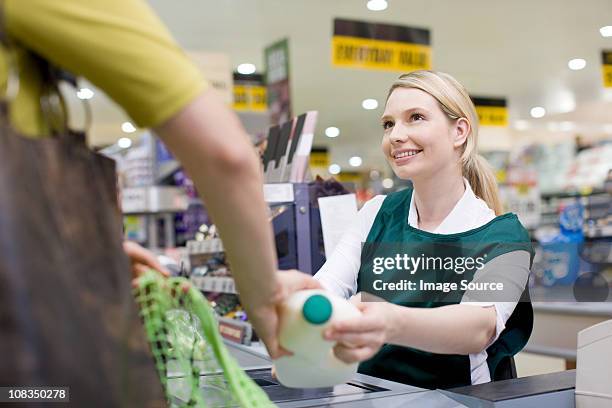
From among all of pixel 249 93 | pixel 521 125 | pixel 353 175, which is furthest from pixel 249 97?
pixel 353 175

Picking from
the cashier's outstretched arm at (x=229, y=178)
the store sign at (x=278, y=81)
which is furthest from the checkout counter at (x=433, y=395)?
the store sign at (x=278, y=81)

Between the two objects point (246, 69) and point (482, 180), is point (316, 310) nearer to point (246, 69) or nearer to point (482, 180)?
point (482, 180)

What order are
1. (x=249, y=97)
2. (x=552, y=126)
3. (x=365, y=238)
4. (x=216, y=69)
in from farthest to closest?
(x=552, y=126), (x=249, y=97), (x=216, y=69), (x=365, y=238)

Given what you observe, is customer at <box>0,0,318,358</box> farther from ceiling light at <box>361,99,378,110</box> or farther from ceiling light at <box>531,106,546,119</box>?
ceiling light at <box>531,106,546,119</box>

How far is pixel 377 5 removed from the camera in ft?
21.4

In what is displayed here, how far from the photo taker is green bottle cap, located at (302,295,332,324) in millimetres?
973

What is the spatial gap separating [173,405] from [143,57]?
643mm

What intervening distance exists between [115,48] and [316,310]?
1.50ft

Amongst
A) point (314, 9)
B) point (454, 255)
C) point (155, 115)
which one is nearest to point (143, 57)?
point (155, 115)

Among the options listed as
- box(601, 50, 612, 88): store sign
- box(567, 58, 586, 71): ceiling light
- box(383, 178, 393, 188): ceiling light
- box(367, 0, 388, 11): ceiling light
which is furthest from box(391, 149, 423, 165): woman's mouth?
box(383, 178, 393, 188): ceiling light

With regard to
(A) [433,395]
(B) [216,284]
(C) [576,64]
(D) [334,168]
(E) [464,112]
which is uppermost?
(C) [576,64]

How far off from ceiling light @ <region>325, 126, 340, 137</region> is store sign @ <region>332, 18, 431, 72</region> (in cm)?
704

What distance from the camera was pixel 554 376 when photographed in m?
1.59

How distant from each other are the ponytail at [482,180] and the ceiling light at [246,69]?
7196mm
